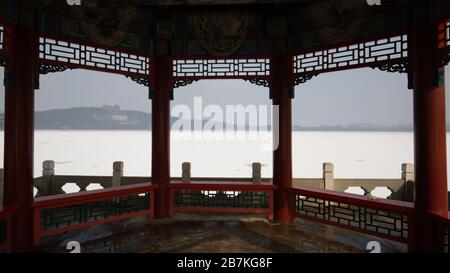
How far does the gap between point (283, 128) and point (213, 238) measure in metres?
2.91

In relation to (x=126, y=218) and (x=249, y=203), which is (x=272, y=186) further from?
(x=126, y=218)

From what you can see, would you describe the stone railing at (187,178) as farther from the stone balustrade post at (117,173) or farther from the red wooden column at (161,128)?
the red wooden column at (161,128)

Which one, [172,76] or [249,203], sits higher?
[172,76]

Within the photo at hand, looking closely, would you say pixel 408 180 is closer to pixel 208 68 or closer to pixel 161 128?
pixel 208 68

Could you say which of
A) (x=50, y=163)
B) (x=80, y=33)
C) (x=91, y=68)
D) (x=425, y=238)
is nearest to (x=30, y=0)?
(x=80, y=33)

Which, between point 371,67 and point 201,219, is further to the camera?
point 201,219

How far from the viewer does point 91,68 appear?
5.84 m

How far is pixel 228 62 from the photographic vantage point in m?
6.75

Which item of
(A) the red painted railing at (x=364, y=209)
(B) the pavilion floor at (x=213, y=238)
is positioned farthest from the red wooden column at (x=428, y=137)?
(B) the pavilion floor at (x=213, y=238)

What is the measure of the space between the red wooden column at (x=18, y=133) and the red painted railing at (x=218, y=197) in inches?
119

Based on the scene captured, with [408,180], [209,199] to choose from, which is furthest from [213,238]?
[408,180]

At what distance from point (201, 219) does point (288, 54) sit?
4.44 meters

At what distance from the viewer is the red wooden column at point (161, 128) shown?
666 cm
